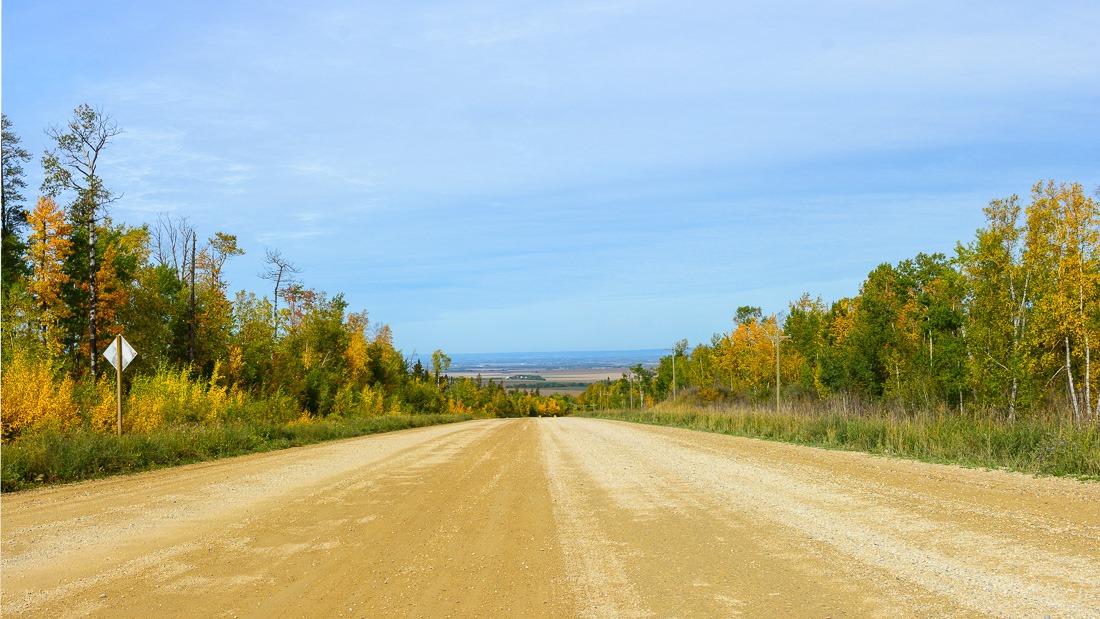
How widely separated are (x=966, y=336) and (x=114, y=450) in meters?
35.8

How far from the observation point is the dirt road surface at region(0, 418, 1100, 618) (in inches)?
215

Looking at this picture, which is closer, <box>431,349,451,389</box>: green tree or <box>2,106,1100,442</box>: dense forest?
<box>2,106,1100,442</box>: dense forest

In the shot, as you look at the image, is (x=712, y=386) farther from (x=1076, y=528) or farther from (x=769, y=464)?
(x=1076, y=528)

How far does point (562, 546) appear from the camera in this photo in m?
7.41

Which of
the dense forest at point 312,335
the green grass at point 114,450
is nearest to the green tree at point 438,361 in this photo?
the dense forest at point 312,335

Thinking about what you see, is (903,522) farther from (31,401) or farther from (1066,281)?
(1066,281)

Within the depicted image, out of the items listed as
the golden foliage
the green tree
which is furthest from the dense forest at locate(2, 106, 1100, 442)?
the green tree

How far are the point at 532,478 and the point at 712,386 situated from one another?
5819 cm

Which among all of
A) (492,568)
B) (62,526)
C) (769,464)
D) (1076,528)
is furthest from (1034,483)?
(62,526)

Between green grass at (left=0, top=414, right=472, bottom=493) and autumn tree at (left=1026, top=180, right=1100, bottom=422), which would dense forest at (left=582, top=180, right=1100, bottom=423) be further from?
green grass at (left=0, top=414, right=472, bottom=493)

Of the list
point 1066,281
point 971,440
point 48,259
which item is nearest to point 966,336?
point 1066,281

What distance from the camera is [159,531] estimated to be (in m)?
8.40

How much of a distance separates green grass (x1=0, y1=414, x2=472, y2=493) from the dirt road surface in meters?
1.33

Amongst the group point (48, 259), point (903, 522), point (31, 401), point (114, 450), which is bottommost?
point (903, 522)
